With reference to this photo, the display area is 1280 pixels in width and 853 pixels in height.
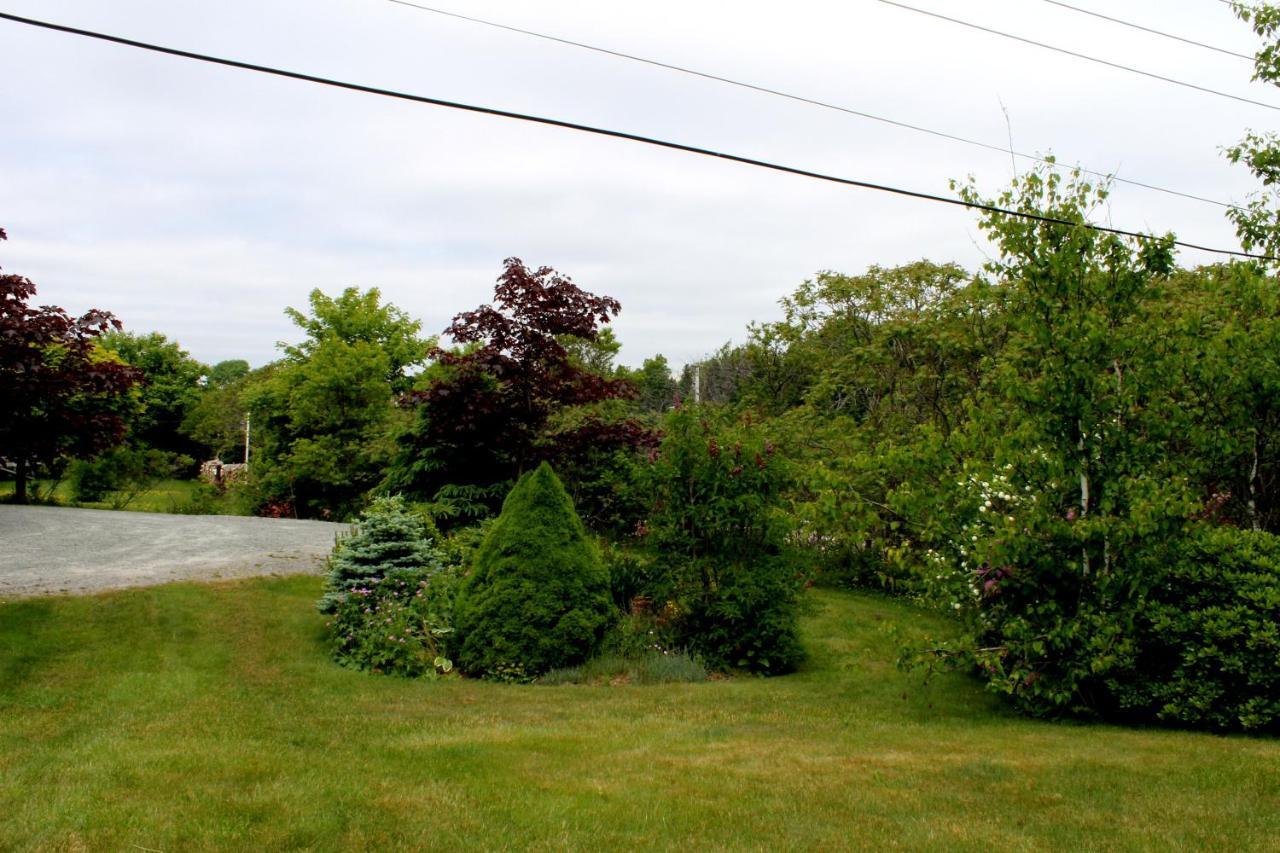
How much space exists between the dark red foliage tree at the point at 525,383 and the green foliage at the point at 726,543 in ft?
11.6

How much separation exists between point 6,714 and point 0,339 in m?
8.64

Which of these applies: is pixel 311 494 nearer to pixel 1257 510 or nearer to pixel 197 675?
pixel 197 675

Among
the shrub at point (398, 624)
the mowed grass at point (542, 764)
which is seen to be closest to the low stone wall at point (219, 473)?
the shrub at point (398, 624)

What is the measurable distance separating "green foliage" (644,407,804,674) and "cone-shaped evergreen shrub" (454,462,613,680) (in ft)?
3.34

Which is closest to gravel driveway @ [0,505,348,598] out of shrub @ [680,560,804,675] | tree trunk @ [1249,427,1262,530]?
shrub @ [680,560,804,675]

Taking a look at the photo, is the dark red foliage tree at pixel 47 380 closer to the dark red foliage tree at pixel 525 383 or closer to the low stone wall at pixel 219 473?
the dark red foliage tree at pixel 525 383

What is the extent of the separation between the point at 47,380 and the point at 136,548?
2.70m

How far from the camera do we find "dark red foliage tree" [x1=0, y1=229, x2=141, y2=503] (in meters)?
13.3

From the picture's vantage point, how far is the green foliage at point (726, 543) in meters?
9.93

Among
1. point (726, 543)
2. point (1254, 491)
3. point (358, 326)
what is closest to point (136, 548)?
point (726, 543)

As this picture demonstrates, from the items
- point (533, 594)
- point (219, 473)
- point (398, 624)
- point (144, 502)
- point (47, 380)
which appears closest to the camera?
point (533, 594)

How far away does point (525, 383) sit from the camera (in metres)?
13.7

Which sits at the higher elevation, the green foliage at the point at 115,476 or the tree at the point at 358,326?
the tree at the point at 358,326

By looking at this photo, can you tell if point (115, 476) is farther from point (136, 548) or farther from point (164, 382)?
point (164, 382)
